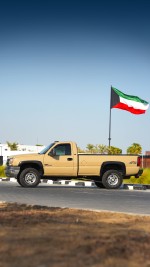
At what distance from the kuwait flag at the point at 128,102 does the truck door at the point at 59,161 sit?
10.8 meters

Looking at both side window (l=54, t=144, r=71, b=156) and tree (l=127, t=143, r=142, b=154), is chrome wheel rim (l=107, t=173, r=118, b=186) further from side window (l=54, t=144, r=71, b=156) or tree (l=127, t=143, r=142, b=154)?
tree (l=127, t=143, r=142, b=154)

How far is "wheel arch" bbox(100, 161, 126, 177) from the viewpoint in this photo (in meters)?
20.7

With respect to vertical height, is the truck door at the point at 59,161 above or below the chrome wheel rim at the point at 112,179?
above

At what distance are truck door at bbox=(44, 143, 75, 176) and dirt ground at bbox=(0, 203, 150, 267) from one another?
35.3 feet

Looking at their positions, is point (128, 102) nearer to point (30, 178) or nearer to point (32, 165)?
point (32, 165)

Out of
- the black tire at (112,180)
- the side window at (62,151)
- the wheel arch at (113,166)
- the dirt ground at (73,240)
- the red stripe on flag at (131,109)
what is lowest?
the dirt ground at (73,240)

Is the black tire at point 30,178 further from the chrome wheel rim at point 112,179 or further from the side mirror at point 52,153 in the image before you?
the chrome wheel rim at point 112,179

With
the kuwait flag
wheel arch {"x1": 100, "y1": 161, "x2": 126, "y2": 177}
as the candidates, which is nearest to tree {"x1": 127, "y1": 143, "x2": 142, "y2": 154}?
the kuwait flag

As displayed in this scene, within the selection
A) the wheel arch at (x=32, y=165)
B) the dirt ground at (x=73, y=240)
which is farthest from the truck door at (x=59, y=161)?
the dirt ground at (x=73, y=240)

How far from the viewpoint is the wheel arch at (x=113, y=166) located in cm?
2072

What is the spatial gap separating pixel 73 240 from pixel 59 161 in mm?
14176

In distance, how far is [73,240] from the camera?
646 centimetres

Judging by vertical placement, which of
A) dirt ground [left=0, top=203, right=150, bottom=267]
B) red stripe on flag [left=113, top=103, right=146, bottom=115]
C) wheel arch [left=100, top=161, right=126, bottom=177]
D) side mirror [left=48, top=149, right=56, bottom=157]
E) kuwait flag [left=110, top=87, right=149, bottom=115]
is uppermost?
kuwait flag [left=110, top=87, right=149, bottom=115]

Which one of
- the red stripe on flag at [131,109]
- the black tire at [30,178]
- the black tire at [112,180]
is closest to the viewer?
the black tire at [30,178]
